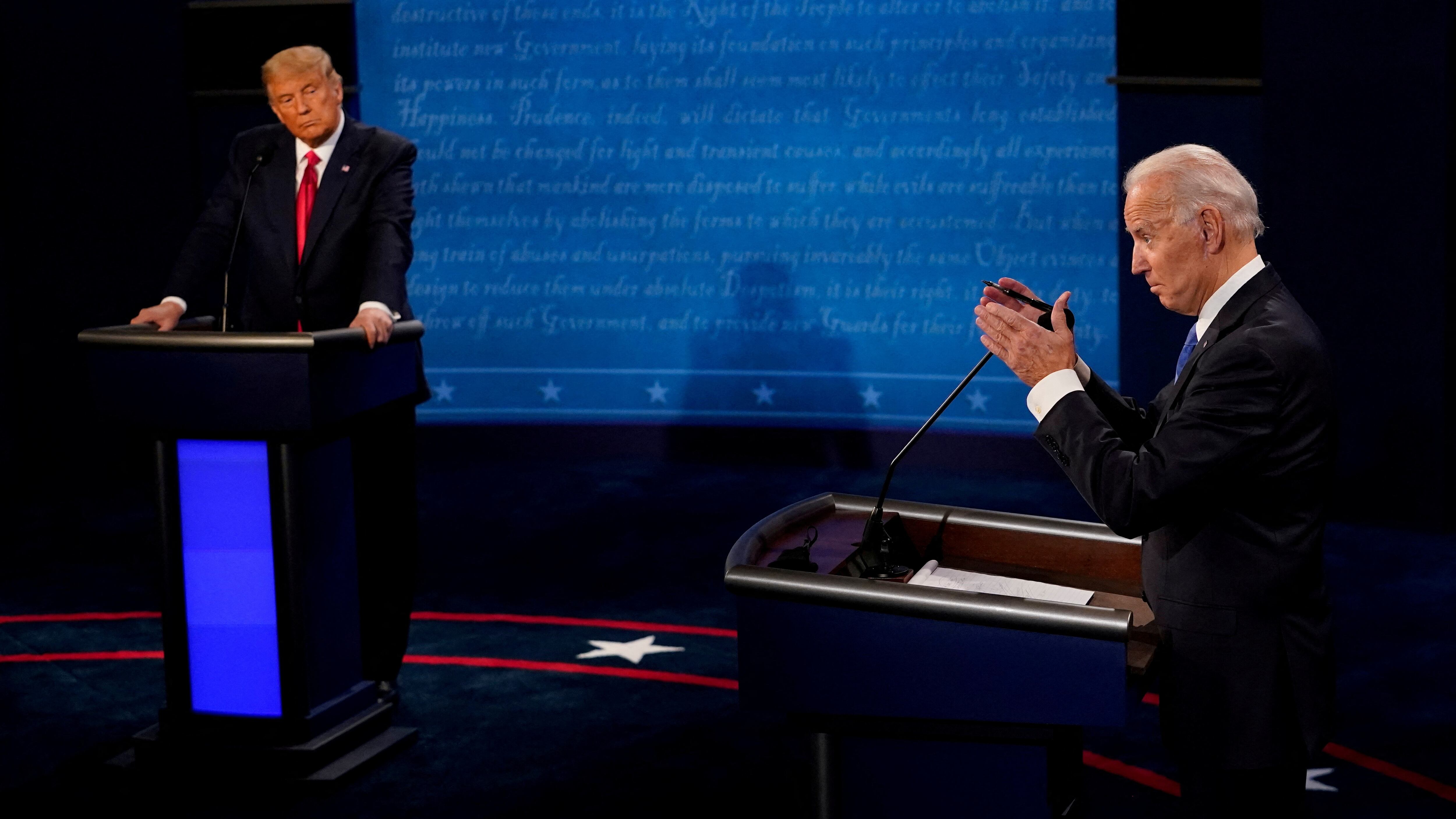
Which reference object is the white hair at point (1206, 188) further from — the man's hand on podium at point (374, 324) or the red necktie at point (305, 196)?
the red necktie at point (305, 196)

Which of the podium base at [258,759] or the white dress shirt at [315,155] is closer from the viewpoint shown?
the podium base at [258,759]

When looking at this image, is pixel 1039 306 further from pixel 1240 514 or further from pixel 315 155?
pixel 315 155

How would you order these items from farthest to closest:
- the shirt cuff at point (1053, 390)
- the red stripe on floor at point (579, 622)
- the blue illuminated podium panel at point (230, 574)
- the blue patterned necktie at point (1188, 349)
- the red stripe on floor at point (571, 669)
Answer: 1. the red stripe on floor at point (579, 622)
2. the red stripe on floor at point (571, 669)
3. the blue illuminated podium panel at point (230, 574)
4. the blue patterned necktie at point (1188, 349)
5. the shirt cuff at point (1053, 390)

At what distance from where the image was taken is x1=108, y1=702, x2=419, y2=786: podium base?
10.7ft

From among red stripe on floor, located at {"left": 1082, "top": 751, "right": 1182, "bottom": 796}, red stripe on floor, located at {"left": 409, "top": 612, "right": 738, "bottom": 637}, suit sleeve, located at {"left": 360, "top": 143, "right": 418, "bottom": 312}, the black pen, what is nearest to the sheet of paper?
the black pen

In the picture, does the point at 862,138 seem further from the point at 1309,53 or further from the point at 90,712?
the point at 90,712

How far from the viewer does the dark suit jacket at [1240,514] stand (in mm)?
1851

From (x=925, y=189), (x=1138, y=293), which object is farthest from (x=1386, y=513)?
(x=925, y=189)

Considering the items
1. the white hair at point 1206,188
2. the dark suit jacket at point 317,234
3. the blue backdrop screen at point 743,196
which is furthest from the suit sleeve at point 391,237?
the blue backdrop screen at point 743,196

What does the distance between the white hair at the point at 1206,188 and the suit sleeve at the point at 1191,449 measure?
0.18m

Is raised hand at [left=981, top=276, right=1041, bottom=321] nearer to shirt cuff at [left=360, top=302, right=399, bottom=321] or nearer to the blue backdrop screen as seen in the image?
shirt cuff at [left=360, top=302, right=399, bottom=321]

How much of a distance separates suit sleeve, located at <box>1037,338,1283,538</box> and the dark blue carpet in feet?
1.85

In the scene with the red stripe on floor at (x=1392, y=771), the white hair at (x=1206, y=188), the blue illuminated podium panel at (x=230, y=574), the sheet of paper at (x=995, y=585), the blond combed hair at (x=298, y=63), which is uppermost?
the blond combed hair at (x=298, y=63)

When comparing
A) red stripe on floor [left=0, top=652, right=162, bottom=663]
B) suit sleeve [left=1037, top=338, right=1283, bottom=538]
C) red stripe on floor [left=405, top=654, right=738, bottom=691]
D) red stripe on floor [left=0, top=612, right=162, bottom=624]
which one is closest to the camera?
suit sleeve [left=1037, top=338, right=1283, bottom=538]
